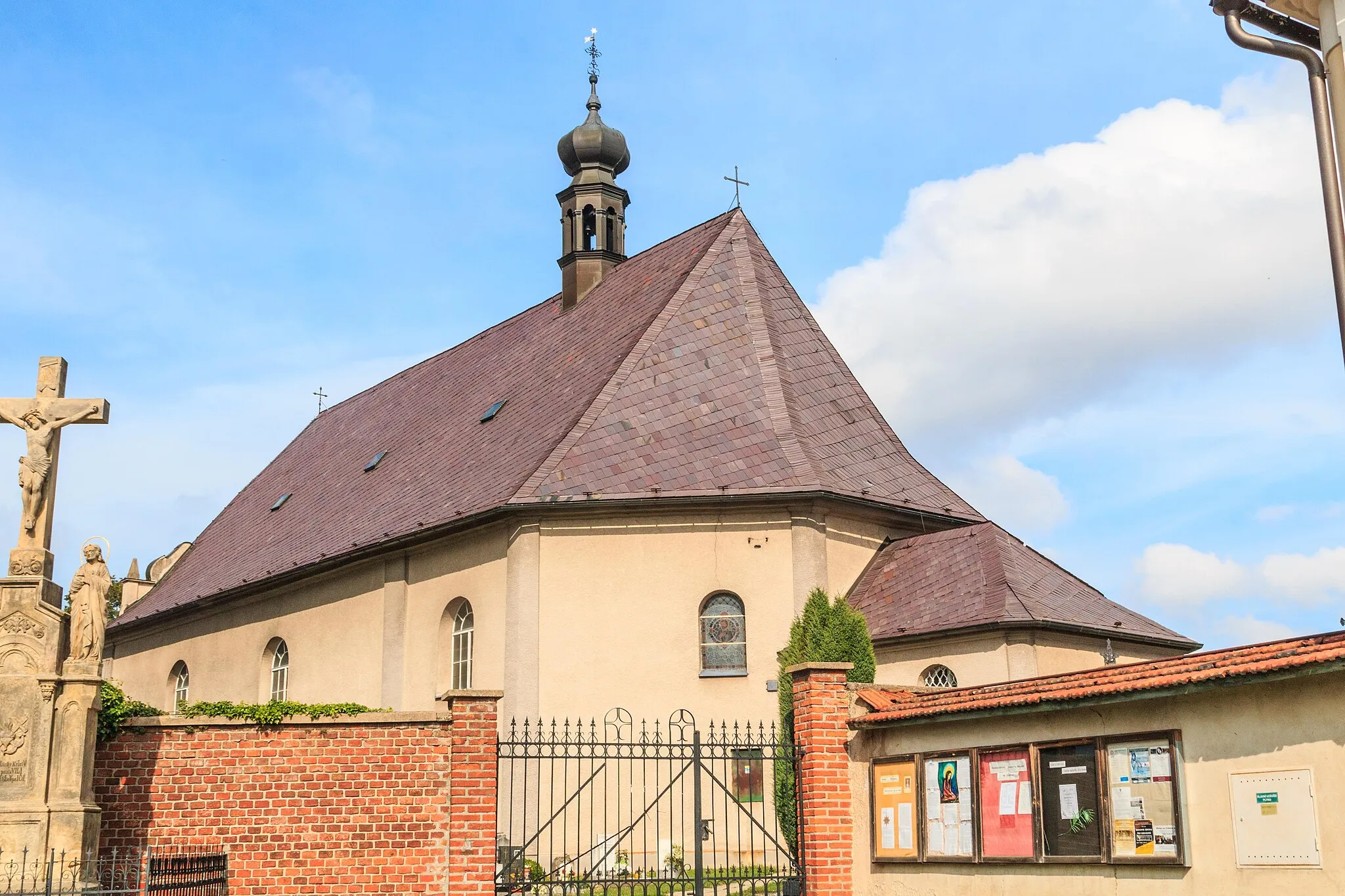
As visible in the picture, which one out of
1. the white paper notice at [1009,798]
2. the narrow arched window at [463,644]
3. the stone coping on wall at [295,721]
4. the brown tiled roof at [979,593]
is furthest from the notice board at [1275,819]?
the narrow arched window at [463,644]

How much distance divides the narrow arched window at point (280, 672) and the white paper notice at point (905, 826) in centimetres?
1598

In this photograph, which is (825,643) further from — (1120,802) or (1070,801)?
(1120,802)

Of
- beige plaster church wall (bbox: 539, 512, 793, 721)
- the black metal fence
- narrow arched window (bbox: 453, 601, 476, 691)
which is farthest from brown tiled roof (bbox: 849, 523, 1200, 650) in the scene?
Result: the black metal fence

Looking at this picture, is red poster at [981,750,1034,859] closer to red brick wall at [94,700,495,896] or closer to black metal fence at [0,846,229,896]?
red brick wall at [94,700,495,896]

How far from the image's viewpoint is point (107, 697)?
12500 mm

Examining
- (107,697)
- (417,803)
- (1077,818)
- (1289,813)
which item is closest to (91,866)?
(107,697)

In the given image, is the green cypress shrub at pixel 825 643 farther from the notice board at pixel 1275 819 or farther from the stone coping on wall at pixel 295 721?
the notice board at pixel 1275 819

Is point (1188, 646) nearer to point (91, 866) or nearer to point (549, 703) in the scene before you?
point (549, 703)

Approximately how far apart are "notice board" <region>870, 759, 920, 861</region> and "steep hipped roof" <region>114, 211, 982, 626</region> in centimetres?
812

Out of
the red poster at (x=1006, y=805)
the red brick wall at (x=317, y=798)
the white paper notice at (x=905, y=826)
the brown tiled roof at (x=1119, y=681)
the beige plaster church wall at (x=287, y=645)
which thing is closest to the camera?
the brown tiled roof at (x=1119, y=681)

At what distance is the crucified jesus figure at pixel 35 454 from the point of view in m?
12.5

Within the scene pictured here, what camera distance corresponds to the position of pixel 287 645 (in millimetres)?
25266

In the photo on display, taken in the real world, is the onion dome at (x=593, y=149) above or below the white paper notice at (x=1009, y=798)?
above

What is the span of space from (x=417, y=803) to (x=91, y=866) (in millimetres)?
2706
